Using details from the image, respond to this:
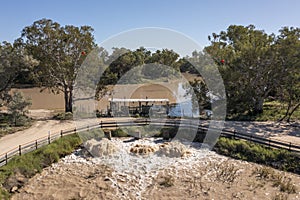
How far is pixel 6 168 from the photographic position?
11.6 meters

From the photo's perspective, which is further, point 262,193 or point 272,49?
point 272,49

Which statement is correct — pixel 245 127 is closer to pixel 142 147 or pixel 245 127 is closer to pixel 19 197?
pixel 142 147

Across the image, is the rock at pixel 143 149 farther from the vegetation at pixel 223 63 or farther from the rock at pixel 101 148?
the vegetation at pixel 223 63

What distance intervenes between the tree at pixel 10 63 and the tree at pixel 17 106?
118cm

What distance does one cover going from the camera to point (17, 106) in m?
19.3

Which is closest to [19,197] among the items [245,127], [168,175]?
[168,175]

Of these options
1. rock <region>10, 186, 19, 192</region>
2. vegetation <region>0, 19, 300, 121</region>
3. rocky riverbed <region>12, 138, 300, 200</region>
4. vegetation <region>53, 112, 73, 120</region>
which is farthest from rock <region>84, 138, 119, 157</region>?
vegetation <region>0, 19, 300, 121</region>

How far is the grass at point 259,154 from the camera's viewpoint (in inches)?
489

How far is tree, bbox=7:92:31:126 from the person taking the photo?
1903 cm

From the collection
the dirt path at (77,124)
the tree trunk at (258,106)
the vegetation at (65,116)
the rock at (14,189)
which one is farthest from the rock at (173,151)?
the vegetation at (65,116)

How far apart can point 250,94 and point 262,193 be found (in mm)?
11132

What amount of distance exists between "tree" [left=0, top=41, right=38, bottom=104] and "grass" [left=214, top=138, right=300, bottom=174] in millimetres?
14474

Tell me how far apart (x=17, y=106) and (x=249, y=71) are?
16930 mm

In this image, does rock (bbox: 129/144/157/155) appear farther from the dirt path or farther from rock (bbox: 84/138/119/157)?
the dirt path
